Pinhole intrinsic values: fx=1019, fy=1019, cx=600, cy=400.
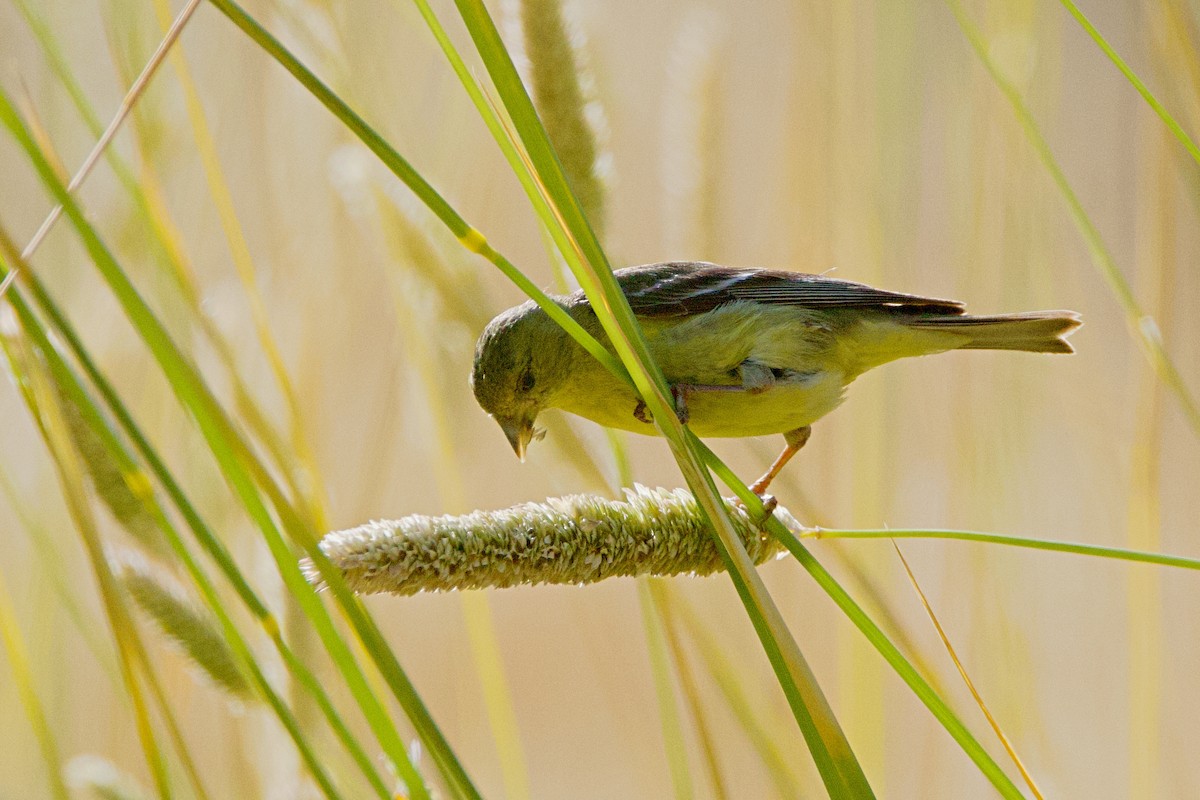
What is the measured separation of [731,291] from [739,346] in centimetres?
17

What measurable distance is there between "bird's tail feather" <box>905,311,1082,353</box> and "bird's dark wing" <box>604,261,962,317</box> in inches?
1.5

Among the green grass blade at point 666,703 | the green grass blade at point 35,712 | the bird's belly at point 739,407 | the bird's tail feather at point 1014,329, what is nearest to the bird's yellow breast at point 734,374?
the bird's belly at point 739,407

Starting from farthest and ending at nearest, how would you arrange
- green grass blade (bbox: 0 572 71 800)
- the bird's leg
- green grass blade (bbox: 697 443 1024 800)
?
the bird's leg
green grass blade (bbox: 0 572 71 800)
green grass blade (bbox: 697 443 1024 800)

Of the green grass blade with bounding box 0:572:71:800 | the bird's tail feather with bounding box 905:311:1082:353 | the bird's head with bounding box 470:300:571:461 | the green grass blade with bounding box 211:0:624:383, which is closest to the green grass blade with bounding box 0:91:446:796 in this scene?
the green grass blade with bounding box 211:0:624:383

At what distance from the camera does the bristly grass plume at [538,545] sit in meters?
0.86

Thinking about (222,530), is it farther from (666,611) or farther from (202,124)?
(666,611)

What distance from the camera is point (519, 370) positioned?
1.94 metres

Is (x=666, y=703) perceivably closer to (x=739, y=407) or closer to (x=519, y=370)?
(x=739, y=407)

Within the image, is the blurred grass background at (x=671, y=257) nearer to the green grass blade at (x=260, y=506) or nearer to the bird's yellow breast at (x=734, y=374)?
the bird's yellow breast at (x=734, y=374)

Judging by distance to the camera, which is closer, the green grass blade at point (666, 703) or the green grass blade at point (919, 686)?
the green grass blade at point (919, 686)

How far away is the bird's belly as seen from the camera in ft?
5.95

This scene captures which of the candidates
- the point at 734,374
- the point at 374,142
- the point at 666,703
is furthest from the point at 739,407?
the point at 374,142

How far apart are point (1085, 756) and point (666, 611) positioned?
3322mm

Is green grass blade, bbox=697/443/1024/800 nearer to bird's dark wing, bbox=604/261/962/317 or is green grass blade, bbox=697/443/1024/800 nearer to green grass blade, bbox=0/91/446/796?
green grass blade, bbox=0/91/446/796
